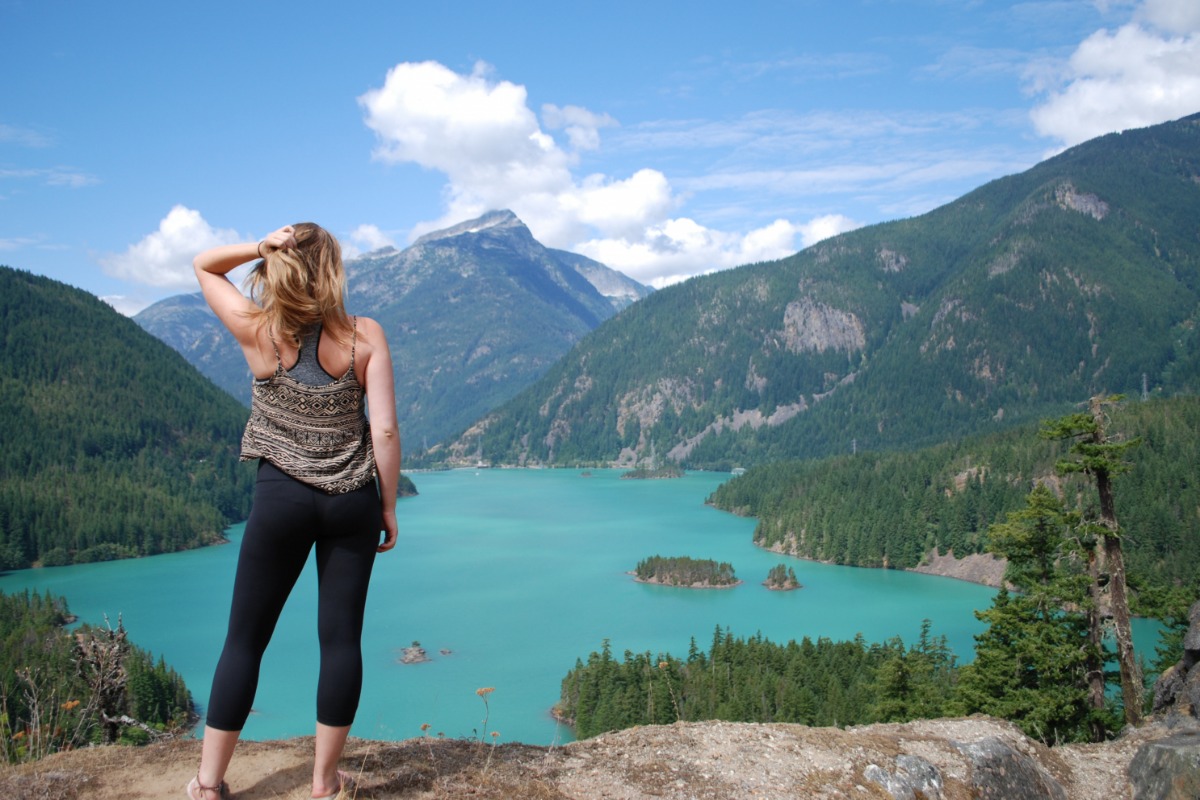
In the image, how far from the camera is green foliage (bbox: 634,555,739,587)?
235 feet

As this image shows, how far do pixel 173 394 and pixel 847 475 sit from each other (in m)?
105

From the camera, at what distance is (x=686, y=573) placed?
72125 mm

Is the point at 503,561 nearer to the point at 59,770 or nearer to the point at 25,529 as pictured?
the point at 25,529

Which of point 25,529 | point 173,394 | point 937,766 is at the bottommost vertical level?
point 25,529

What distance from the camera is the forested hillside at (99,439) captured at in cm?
9162

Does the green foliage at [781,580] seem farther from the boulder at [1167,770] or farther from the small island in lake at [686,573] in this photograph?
the boulder at [1167,770]

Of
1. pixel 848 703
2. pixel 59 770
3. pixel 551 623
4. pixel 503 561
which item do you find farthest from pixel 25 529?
pixel 59 770

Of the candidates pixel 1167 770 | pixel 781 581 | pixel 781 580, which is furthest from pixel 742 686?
pixel 781 580

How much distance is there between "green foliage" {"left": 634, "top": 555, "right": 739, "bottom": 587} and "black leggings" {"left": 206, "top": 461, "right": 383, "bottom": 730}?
6868 cm

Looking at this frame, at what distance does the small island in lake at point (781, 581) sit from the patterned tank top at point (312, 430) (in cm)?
7023

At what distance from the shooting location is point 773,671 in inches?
1506

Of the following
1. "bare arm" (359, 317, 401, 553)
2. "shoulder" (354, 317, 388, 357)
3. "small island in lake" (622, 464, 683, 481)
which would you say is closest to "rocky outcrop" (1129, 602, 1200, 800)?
"bare arm" (359, 317, 401, 553)

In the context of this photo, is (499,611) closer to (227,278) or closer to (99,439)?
(227,278)

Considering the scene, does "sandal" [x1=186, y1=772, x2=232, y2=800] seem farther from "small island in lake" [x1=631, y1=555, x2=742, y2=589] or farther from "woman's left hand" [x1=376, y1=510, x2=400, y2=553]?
"small island in lake" [x1=631, y1=555, x2=742, y2=589]
